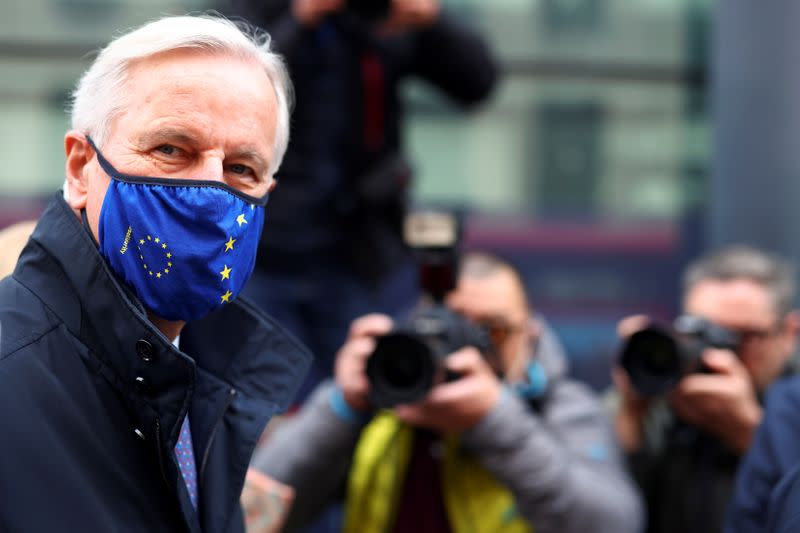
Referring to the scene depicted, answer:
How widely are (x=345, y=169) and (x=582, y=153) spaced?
1.76 meters

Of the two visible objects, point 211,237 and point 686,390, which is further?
point 686,390

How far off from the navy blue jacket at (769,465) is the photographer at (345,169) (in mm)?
1229

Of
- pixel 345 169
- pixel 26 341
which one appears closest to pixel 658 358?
pixel 345 169

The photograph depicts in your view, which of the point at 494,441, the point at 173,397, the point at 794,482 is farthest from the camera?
the point at 494,441

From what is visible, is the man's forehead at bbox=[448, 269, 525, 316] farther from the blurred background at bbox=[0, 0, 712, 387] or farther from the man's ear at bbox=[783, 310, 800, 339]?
the blurred background at bbox=[0, 0, 712, 387]

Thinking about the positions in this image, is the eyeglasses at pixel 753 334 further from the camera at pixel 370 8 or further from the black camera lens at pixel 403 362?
the camera at pixel 370 8

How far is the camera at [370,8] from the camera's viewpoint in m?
2.66

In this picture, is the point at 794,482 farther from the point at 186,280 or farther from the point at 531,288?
the point at 531,288

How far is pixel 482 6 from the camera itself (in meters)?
4.38

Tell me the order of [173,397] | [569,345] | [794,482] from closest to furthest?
1. [173,397]
2. [794,482]
3. [569,345]

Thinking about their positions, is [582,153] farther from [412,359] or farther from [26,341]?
[26,341]

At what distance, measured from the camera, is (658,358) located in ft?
8.40

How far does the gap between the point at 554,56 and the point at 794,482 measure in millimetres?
2914

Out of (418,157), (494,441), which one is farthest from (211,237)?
(418,157)
